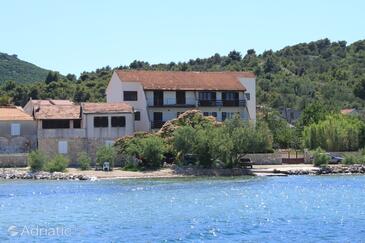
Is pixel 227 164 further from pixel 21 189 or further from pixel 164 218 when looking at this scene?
pixel 164 218

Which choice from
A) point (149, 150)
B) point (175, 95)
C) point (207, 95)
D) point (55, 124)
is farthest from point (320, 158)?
point (55, 124)

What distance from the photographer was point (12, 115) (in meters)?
77.2

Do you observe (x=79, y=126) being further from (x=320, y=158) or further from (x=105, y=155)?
(x=320, y=158)

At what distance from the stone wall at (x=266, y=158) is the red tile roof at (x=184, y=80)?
42.3ft

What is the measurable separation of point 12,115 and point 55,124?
454 centimetres

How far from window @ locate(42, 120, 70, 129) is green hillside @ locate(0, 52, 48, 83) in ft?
312

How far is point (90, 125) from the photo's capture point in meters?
76.6

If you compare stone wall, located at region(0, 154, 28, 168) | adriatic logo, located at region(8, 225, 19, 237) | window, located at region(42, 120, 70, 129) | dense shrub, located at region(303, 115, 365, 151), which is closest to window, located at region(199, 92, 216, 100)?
dense shrub, located at region(303, 115, 365, 151)

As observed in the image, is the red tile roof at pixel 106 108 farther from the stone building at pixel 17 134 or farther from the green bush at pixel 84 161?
the green bush at pixel 84 161

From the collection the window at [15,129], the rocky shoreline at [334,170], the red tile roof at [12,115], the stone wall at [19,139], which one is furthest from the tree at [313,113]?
the window at [15,129]

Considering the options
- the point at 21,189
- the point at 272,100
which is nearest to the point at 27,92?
the point at 272,100

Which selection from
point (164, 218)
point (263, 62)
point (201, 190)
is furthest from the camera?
point (263, 62)

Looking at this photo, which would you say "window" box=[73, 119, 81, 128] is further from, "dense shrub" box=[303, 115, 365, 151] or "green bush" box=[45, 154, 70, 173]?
"dense shrub" box=[303, 115, 365, 151]

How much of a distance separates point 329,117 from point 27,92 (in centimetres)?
6469
